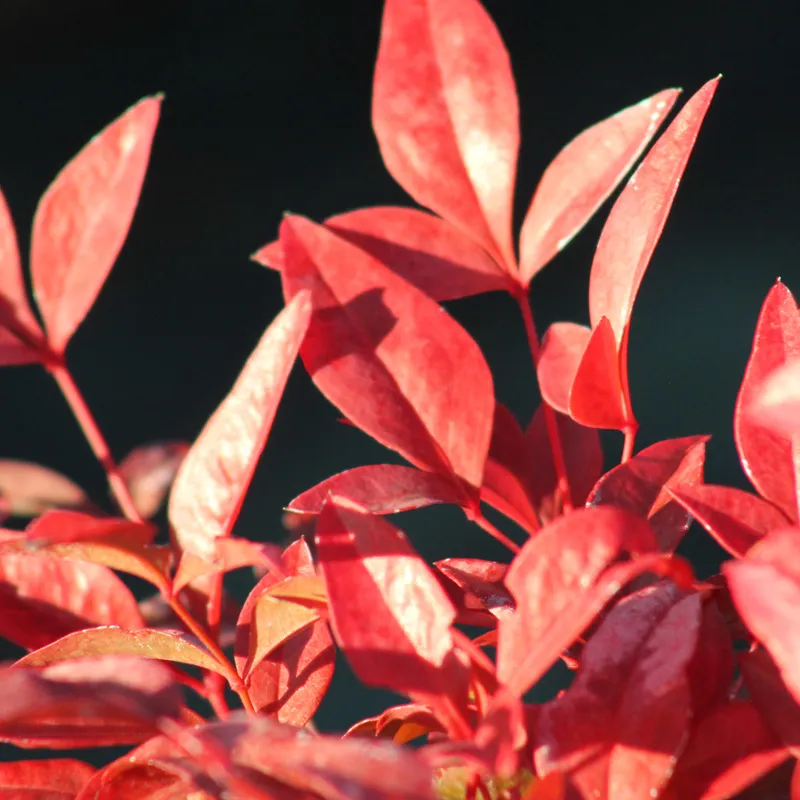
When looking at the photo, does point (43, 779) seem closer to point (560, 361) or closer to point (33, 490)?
point (33, 490)

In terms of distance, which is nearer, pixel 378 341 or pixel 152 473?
pixel 378 341

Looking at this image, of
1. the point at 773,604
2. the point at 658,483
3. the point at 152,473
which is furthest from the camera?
the point at 152,473

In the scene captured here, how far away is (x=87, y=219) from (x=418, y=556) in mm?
131

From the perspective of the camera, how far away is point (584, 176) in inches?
11.0

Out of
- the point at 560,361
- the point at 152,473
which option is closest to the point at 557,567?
the point at 560,361

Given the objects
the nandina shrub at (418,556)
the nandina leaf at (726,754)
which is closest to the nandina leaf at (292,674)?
the nandina shrub at (418,556)

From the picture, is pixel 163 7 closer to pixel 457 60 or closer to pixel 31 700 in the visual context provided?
pixel 457 60

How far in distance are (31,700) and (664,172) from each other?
7.2 inches

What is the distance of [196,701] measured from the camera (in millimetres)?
639

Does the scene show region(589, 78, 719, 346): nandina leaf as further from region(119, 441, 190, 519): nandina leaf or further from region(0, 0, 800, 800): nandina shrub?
region(119, 441, 190, 519): nandina leaf

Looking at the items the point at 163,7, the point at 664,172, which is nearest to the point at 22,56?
the point at 163,7

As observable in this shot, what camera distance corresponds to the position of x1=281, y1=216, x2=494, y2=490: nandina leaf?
244 millimetres

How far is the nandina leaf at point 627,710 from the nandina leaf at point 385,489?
0.06 meters

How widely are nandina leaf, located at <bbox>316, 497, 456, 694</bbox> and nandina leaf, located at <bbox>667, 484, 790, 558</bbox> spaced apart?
7 centimetres
